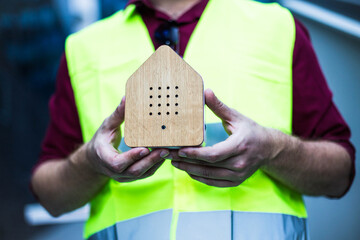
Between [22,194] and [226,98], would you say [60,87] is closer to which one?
[226,98]

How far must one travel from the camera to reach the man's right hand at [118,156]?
2.55 feet

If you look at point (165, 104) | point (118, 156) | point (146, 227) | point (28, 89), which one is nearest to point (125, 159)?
point (118, 156)

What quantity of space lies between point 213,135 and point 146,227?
0.28 m

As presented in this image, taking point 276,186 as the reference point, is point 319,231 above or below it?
below

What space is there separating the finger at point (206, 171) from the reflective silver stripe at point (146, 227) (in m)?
0.18

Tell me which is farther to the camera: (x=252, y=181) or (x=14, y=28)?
(x=14, y=28)

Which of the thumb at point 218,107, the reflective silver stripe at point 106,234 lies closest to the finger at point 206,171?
the thumb at point 218,107

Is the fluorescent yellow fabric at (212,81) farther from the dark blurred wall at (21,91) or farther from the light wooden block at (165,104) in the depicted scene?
the dark blurred wall at (21,91)

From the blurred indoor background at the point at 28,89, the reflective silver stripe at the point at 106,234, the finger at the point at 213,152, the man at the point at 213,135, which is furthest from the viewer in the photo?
the blurred indoor background at the point at 28,89

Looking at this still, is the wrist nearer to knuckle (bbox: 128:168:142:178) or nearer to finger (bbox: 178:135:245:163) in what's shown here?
finger (bbox: 178:135:245:163)

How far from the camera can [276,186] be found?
1.01m

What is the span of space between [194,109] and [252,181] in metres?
0.33

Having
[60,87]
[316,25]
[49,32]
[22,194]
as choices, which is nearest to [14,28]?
[49,32]

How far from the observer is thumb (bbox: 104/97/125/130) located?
0.80m
